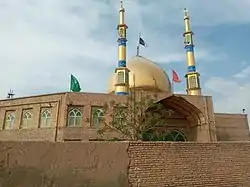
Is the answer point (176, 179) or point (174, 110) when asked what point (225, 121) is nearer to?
point (174, 110)

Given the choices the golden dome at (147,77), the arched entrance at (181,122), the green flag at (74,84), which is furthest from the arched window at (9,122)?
the arched entrance at (181,122)

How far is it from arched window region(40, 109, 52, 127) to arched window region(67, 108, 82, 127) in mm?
1484

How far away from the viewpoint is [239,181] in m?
8.25

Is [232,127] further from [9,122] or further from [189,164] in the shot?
[189,164]

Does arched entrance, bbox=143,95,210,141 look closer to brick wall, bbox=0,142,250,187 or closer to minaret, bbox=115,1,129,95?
minaret, bbox=115,1,129,95

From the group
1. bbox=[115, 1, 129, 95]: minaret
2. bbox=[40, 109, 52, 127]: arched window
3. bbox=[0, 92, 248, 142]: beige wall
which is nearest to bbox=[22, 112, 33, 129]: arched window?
bbox=[0, 92, 248, 142]: beige wall

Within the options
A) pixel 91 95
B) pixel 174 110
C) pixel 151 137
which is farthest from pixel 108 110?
pixel 174 110

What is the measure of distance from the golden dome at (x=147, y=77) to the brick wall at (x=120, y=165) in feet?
53.6

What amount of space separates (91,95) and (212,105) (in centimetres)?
963

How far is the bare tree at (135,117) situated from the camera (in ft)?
54.3

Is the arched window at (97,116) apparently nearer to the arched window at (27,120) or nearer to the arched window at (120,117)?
the arched window at (120,117)

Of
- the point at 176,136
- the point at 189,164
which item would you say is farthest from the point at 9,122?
the point at 189,164

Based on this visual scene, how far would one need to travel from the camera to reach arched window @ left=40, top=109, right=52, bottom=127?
1939cm

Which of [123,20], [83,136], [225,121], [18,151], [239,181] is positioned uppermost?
[123,20]
